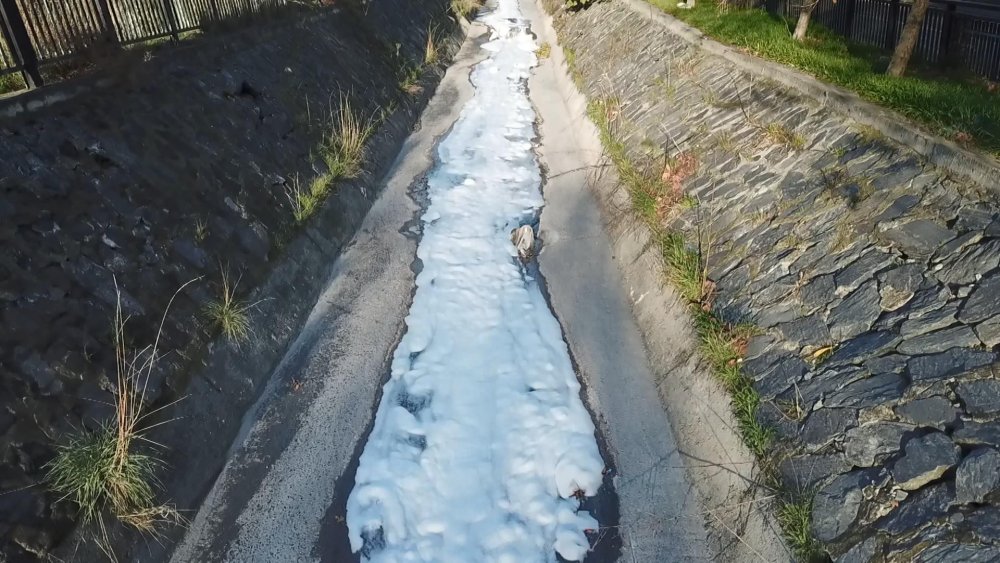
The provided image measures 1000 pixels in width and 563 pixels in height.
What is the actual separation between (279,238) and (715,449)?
5.35m

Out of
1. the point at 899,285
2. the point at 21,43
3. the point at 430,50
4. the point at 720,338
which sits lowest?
the point at 720,338

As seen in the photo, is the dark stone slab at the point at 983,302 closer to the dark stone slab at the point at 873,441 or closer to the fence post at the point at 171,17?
the dark stone slab at the point at 873,441

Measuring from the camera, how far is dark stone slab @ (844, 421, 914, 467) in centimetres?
411

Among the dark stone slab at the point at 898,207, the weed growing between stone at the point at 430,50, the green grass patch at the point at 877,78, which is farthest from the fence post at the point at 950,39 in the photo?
the weed growing between stone at the point at 430,50

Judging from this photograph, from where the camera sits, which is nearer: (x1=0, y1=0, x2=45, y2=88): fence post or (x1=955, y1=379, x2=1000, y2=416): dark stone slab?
(x1=955, y1=379, x2=1000, y2=416): dark stone slab

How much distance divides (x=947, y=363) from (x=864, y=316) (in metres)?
0.76

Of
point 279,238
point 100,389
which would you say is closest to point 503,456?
point 100,389

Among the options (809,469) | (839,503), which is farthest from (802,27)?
(839,503)

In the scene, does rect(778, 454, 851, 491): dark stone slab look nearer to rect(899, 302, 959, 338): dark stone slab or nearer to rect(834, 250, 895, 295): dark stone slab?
rect(899, 302, 959, 338): dark stone slab

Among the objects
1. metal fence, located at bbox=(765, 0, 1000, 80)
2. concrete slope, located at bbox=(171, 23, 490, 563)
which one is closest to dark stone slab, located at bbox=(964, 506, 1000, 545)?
concrete slope, located at bbox=(171, 23, 490, 563)

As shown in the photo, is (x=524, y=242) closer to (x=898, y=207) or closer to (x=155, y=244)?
(x=155, y=244)

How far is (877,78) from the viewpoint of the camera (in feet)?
24.5

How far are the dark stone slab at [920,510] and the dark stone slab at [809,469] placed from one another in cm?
44

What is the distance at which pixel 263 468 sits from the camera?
219 inches
